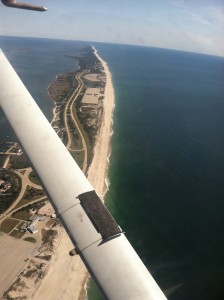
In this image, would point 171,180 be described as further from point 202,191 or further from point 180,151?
point 180,151

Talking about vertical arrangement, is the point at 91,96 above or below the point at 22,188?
below

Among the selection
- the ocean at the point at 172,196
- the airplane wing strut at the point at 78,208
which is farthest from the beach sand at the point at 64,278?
the airplane wing strut at the point at 78,208

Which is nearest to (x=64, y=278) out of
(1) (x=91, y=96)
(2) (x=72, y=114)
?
(2) (x=72, y=114)

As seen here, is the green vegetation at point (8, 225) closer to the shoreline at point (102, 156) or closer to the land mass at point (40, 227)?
the land mass at point (40, 227)

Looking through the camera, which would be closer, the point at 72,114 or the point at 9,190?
the point at 9,190

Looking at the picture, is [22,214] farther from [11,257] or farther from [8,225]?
[11,257]

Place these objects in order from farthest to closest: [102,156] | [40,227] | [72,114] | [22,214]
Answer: [72,114], [102,156], [22,214], [40,227]

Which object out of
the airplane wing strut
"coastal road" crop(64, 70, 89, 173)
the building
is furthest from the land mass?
the building

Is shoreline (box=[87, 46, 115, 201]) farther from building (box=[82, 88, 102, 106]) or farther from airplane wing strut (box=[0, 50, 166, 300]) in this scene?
airplane wing strut (box=[0, 50, 166, 300])

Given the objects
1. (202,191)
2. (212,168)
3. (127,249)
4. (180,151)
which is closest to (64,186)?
(127,249)

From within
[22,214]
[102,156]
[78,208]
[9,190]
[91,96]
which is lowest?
[91,96]

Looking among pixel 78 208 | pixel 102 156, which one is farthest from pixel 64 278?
pixel 102 156

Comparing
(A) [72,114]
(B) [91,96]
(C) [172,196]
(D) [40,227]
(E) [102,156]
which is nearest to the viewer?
(D) [40,227]
